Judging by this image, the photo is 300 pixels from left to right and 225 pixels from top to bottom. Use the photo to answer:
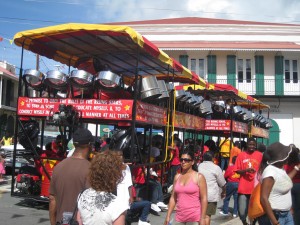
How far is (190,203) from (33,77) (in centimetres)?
528

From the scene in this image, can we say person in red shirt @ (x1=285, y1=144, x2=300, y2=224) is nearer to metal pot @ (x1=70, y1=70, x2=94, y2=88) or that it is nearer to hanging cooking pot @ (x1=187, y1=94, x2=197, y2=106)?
metal pot @ (x1=70, y1=70, x2=94, y2=88)

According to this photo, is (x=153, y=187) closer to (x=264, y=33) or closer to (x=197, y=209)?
(x=197, y=209)

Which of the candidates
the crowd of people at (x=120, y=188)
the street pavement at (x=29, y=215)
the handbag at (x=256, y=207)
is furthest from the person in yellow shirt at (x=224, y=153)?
the handbag at (x=256, y=207)

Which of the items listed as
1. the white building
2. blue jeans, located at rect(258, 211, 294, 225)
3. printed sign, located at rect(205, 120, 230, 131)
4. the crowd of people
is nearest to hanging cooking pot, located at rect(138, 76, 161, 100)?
the crowd of people

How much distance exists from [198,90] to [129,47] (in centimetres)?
430

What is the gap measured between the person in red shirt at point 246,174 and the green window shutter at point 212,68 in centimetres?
2180

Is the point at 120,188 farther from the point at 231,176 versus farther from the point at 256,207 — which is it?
the point at 231,176

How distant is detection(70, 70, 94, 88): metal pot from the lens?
8281 mm

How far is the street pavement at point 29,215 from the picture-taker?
818 cm

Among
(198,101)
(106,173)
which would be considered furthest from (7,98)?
(106,173)

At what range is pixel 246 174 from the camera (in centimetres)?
736

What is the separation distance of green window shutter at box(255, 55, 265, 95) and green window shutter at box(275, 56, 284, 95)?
3.17ft

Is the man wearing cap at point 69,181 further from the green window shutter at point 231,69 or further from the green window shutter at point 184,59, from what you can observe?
the green window shutter at point 231,69

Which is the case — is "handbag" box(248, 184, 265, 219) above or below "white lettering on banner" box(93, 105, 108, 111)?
below
